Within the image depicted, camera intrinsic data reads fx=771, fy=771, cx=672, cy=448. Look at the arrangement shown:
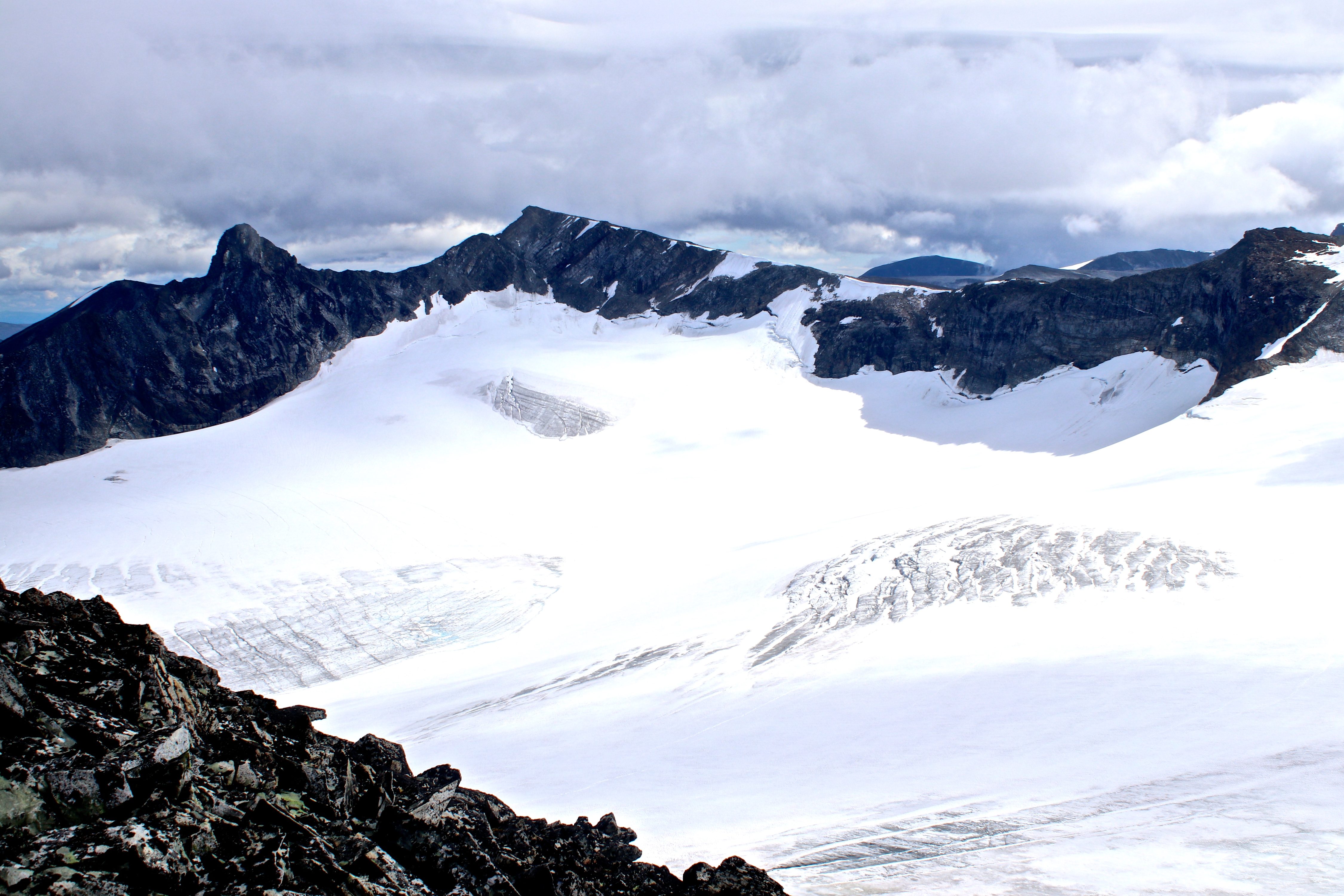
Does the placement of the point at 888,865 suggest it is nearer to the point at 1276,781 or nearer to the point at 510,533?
the point at 1276,781

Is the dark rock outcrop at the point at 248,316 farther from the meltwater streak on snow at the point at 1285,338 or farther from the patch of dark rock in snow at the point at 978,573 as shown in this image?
the patch of dark rock in snow at the point at 978,573

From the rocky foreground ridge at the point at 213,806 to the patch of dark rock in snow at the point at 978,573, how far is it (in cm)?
1810

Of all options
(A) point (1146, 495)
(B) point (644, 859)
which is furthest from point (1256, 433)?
(B) point (644, 859)

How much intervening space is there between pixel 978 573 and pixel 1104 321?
2426 inches

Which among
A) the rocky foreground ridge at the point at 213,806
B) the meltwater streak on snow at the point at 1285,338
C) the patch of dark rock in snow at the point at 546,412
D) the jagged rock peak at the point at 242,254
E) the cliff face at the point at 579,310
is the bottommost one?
the rocky foreground ridge at the point at 213,806

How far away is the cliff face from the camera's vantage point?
74312mm

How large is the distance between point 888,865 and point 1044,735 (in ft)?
24.2

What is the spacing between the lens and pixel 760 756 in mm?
22219

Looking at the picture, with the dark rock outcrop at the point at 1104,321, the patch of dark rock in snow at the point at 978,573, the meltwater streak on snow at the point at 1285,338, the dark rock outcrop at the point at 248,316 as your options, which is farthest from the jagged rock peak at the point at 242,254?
the meltwater streak on snow at the point at 1285,338

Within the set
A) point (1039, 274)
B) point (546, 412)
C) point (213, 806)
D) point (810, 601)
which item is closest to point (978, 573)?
point (810, 601)

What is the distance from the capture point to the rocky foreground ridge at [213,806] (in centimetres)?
852

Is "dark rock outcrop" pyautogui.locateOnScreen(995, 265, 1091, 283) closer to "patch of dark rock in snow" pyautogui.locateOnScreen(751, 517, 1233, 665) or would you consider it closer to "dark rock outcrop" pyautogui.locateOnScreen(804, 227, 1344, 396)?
"dark rock outcrop" pyautogui.locateOnScreen(804, 227, 1344, 396)

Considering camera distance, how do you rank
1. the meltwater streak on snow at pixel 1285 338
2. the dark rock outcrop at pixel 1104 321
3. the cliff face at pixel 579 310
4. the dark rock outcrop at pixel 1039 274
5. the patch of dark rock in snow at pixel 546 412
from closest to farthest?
the meltwater streak on snow at pixel 1285 338 → the dark rock outcrop at pixel 1104 321 → the cliff face at pixel 579 310 → the patch of dark rock in snow at pixel 546 412 → the dark rock outcrop at pixel 1039 274

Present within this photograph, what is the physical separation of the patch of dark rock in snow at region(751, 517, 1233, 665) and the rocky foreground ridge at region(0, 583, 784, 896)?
59.4ft
